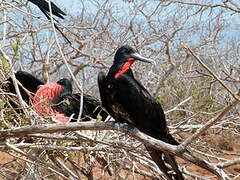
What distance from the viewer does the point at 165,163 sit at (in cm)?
175

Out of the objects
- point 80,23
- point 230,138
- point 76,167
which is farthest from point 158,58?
point 230,138

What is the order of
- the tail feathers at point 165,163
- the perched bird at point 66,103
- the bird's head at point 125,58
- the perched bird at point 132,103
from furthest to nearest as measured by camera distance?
the perched bird at point 66,103 < the bird's head at point 125,58 < the perched bird at point 132,103 < the tail feathers at point 165,163

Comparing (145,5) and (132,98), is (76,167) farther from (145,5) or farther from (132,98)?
(145,5)

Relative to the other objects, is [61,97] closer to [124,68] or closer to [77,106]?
[77,106]

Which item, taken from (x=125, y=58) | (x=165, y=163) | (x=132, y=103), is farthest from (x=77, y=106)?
(x=165, y=163)

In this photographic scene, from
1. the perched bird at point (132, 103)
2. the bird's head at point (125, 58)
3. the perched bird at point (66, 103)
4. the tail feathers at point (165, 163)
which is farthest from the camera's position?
the perched bird at point (66, 103)

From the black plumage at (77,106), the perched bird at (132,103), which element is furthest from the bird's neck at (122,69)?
the black plumage at (77,106)

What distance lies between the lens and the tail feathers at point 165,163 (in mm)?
1626

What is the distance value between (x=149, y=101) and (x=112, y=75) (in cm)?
22

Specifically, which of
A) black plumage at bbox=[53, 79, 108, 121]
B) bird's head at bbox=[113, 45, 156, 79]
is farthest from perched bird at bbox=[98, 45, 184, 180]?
black plumage at bbox=[53, 79, 108, 121]

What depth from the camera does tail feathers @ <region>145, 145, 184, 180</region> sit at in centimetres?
163

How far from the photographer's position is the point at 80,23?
4.41 meters

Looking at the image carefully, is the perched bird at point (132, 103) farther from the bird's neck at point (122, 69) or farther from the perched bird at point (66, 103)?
the perched bird at point (66, 103)

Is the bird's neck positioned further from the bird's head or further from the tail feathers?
the tail feathers
